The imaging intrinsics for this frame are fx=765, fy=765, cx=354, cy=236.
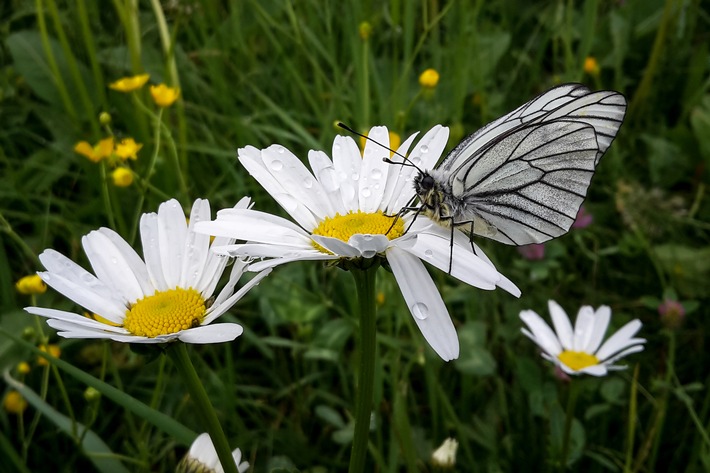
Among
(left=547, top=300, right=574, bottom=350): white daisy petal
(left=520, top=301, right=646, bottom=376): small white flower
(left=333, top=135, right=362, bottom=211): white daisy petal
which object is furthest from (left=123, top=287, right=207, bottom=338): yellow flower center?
(left=547, top=300, right=574, bottom=350): white daisy petal

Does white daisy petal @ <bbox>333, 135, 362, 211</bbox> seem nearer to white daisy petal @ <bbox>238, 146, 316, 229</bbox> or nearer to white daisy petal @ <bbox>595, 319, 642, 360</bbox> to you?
white daisy petal @ <bbox>238, 146, 316, 229</bbox>

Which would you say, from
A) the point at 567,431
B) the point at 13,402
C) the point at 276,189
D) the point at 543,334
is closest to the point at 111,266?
the point at 276,189

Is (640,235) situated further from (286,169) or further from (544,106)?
(286,169)

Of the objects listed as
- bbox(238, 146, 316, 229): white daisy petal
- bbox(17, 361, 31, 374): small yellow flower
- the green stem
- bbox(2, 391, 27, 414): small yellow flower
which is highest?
bbox(238, 146, 316, 229): white daisy petal

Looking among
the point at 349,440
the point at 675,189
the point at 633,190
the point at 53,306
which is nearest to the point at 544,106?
the point at 349,440

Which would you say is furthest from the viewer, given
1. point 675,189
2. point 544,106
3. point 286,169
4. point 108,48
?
point 675,189

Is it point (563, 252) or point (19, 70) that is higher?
point (19, 70)

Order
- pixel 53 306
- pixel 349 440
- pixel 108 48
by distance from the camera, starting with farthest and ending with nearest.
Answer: pixel 108 48 → pixel 53 306 → pixel 349 440
